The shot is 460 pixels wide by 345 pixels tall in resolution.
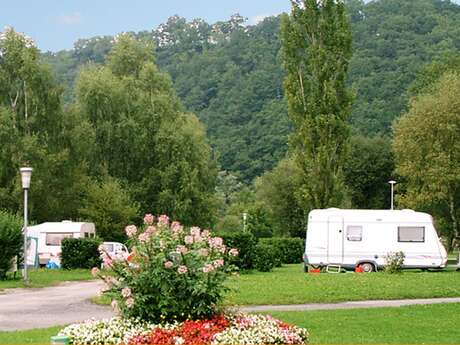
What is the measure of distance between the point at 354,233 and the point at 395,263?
4044mm

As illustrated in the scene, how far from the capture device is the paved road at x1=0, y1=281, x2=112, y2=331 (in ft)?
54.0

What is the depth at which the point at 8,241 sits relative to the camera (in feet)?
96.6

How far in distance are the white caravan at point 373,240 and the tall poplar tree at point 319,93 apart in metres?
7.10

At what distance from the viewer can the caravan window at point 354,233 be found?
108 feet

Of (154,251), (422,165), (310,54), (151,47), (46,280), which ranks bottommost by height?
(46,280)

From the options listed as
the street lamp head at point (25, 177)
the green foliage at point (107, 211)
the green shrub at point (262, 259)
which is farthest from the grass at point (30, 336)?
the green foliage at point (107, 211)

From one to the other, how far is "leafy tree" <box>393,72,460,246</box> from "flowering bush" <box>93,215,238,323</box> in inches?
1387

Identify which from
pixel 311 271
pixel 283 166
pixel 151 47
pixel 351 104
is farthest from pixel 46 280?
pixel 283 166

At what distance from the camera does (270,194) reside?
6781 cm

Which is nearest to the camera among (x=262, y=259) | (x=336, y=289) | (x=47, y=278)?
(x=336, y=289)

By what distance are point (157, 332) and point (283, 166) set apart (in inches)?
2230

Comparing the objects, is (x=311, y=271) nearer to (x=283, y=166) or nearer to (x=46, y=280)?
(x=46, y=280)

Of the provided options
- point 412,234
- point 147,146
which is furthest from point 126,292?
point 147,146

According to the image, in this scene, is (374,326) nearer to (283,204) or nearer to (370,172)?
(370,172)
